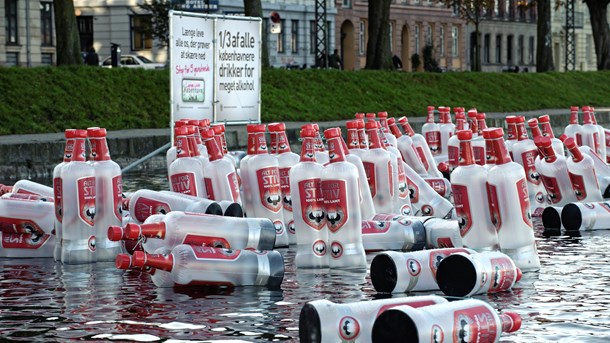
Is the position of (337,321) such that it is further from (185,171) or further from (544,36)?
(544,36)

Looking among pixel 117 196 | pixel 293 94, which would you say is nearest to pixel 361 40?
pixel 293 94

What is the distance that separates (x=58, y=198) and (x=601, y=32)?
57852 mm

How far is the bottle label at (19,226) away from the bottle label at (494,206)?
3.42m

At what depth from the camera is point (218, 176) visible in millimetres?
12141

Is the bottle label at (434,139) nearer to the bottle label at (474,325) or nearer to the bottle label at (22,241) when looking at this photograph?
the bottle label at (22,241)

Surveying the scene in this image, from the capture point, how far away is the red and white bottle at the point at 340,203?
9984 millimetres

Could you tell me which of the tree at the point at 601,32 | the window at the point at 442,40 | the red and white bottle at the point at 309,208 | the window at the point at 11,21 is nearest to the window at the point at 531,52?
the window at the point at 442,40

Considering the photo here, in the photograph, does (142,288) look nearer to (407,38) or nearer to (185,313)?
(185,313)

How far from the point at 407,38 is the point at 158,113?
6384 cm

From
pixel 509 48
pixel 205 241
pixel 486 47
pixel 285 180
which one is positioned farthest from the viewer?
pixel 509 48

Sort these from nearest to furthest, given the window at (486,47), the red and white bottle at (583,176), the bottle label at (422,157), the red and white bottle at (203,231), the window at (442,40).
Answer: the red and white bottle at (203,231) < the red and white bottle at (583,176) < the bottle label at (422,157) < the window at (442,40) < the window at (486,47)

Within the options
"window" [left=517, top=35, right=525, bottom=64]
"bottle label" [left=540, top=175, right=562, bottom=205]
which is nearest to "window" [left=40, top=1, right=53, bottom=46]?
"bottle label" [left=540, top=175, right=562, bottom=205]

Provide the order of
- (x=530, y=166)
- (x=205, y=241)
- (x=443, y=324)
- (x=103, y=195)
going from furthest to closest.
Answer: (x=530, y=166), (x=103, y=195), (x=205, y=241), (x=443, y=324)

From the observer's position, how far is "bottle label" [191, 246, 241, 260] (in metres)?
9.21
